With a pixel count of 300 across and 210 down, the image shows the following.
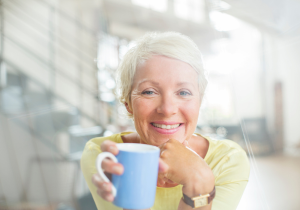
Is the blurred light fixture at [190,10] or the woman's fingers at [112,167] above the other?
the blurred light fixture at [190,10]

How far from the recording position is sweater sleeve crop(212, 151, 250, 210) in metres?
0.35

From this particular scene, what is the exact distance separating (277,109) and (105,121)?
1.68ft

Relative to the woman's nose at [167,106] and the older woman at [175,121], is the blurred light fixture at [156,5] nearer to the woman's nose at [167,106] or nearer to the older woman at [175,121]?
the older woman at [175,121]

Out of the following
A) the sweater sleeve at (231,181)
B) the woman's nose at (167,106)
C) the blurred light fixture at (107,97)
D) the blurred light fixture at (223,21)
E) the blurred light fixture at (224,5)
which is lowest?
the sweater sleeve at (231,181)

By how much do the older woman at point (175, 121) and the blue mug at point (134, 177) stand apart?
0.12 ft

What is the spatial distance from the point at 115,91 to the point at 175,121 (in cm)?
32

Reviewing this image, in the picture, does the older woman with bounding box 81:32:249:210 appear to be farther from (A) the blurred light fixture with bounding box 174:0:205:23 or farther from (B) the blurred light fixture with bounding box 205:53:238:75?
(A) the blurred light fixture with bounding box 174:0:205:23

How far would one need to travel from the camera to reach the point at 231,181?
0.37 meters

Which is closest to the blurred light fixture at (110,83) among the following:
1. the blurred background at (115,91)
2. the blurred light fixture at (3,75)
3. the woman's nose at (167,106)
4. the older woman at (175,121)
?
the blurred background at (115,91)

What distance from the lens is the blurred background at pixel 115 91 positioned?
42cm

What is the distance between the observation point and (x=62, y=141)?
739 millimetres

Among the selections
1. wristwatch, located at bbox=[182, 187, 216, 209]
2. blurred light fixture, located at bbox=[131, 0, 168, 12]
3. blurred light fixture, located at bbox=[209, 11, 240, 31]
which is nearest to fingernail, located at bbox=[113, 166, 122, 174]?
wristwatch, located at bbox=[182, 187, 216, 209]

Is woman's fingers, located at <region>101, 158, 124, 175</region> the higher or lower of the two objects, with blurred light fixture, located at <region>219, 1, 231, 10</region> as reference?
lower

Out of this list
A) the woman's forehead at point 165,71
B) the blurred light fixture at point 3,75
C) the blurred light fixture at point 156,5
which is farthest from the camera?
the blurred light fixture at point 3,75
